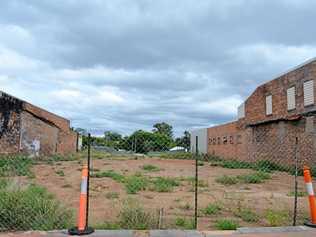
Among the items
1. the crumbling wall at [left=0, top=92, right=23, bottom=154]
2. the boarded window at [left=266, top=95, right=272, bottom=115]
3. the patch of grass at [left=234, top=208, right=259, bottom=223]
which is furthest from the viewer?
the boarded window at [left=266, top=95, right=272, bottom=115]

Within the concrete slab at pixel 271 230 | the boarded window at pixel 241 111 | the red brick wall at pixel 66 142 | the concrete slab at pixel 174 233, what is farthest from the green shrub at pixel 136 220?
the red brick wall at pixel 66 142

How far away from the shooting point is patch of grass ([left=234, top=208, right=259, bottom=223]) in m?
8.04

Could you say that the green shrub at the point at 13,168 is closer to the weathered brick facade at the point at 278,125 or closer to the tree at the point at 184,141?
the tree at the point at 184,141

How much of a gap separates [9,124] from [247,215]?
22.3m

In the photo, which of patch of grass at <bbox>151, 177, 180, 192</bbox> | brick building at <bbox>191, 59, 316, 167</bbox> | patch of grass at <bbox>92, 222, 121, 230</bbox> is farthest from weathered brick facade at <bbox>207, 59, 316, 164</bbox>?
patch of grass at <bbox>92, 222, 121, 230</bbox>

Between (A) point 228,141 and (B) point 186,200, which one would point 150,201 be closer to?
(B) point 186,200

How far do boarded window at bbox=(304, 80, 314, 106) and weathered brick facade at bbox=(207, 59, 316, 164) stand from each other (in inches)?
9.2

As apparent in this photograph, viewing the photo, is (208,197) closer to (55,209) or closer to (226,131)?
(55,209)

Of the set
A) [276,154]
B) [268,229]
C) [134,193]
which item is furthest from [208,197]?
[276,154]

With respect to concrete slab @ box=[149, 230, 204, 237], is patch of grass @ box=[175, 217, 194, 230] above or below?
below

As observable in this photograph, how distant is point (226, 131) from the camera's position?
37.8 metres

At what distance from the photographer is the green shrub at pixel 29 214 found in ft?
20.6

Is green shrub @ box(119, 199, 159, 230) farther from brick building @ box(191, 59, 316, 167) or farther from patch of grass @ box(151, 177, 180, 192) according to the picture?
brick building @ box(191, 59, 316, 167)

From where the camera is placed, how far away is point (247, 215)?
27.6ft
